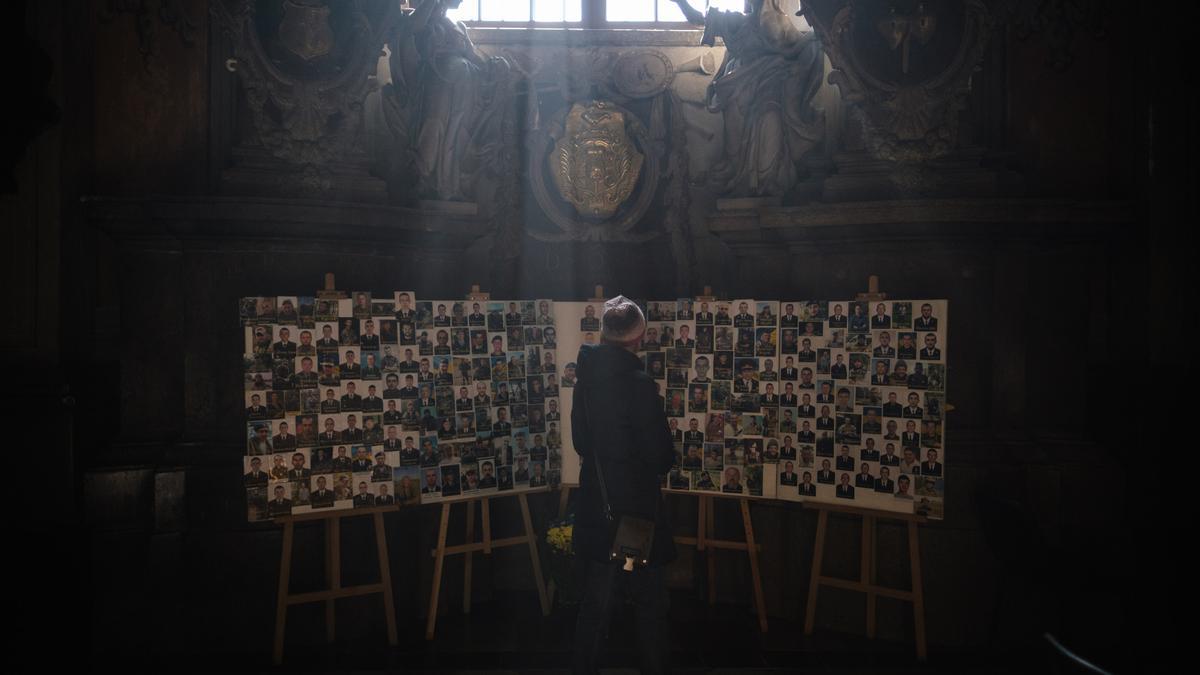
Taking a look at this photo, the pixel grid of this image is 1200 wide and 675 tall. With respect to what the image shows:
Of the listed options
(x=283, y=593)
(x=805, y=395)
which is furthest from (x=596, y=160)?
(x=283, y=593)

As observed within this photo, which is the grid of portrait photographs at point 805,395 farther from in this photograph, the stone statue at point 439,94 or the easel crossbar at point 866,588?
the stone statue at point 439,94

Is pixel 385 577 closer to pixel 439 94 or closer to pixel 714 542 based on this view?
pixel 714 542

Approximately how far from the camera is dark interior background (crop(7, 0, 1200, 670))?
16.2ft

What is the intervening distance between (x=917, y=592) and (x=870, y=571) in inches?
11.6

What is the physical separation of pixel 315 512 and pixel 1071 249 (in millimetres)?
4334

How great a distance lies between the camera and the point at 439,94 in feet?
18.9

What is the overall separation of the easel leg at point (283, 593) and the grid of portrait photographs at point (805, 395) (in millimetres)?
1855

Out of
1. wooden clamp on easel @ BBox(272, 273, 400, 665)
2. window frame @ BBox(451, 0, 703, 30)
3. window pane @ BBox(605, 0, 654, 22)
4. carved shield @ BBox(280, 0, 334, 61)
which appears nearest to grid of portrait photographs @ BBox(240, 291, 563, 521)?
wooden clamp on easel @ BBox(272, 273, 400, 665)

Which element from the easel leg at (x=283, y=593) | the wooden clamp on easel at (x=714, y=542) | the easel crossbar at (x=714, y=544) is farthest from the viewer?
the easel crossbar at (x=714, y=544)

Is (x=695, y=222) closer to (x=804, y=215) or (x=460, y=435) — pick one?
(x=804, y=215)

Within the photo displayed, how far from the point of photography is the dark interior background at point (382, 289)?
194 inches

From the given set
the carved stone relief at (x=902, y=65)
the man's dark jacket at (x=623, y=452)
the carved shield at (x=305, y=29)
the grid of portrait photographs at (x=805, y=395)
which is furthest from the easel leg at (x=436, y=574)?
the carved stone relief at (x=902, y=65)

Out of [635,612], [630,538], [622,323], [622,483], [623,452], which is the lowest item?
[635,612]

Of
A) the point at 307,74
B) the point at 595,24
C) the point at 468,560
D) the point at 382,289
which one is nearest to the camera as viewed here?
the point at 307,74
